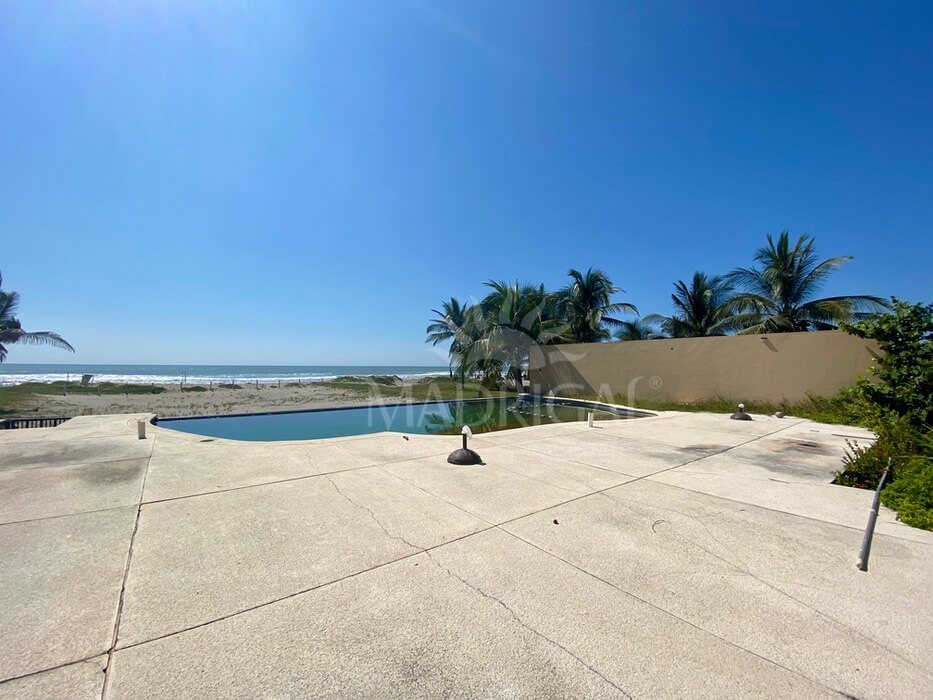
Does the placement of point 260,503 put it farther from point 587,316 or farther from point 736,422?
point 587,316

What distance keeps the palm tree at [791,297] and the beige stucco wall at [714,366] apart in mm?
4293

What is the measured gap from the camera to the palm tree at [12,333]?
1573 centimetres

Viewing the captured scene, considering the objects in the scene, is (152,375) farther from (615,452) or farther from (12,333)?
(615,452)

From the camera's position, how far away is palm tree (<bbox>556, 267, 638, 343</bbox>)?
23.3 meters

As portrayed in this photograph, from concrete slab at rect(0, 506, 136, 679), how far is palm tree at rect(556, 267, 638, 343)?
22.7 meters

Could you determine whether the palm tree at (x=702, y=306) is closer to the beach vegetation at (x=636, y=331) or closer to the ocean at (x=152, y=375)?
the beach vegetation at (x=636, y=331)

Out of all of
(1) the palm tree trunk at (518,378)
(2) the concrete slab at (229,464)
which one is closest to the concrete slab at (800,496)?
(2) the concrete slab at (229,464)

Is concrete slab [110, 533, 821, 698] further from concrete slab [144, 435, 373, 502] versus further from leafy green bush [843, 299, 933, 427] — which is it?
leafy green bush [843, 299, 933, 427]

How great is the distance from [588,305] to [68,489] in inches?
915

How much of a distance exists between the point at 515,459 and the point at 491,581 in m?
3.74

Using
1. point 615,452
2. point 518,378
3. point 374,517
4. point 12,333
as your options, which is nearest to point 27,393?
point 12,333

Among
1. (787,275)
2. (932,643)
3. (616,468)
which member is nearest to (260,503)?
(616,468)

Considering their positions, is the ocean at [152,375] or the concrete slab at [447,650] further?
the ocean at [152,375]

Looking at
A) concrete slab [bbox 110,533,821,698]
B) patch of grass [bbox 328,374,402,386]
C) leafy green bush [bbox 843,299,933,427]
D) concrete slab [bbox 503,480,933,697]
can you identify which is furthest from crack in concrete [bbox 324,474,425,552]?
patch of grass [bbox 328,374,402,386]
